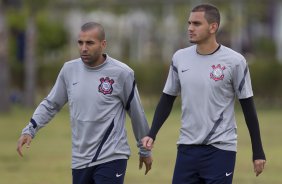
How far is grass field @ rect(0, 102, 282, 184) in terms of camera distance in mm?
16078

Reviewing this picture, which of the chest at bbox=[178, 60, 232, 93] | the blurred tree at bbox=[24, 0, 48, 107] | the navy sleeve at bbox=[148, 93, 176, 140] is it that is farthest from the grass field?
the blurred tree at bbox=[24, 0, 48, 107]

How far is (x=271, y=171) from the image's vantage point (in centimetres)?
1711

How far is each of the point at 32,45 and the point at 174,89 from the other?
101 ft

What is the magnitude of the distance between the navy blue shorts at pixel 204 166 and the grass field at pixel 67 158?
6467 mm

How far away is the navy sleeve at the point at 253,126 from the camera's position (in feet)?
29.6

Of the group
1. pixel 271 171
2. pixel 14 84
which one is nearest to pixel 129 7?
pixel 14 84

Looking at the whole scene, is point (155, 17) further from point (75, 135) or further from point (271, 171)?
point (75, 135)

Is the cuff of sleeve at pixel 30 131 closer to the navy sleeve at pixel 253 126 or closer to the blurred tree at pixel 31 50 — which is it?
the navy sleeve at pixel 253 126

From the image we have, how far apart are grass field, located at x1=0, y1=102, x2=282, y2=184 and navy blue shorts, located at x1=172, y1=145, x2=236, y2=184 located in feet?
21.2

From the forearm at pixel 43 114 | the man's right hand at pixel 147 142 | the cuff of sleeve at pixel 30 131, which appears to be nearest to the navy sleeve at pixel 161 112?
the man's right hand at pixel 147 142

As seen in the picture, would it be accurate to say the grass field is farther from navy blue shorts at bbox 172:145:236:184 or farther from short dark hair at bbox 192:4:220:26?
short dark hair at bbox 192:4:220:26

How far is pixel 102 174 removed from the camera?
9.16 meters

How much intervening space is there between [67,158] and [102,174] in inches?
422

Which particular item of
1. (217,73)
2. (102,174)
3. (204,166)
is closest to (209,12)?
(217,73)
